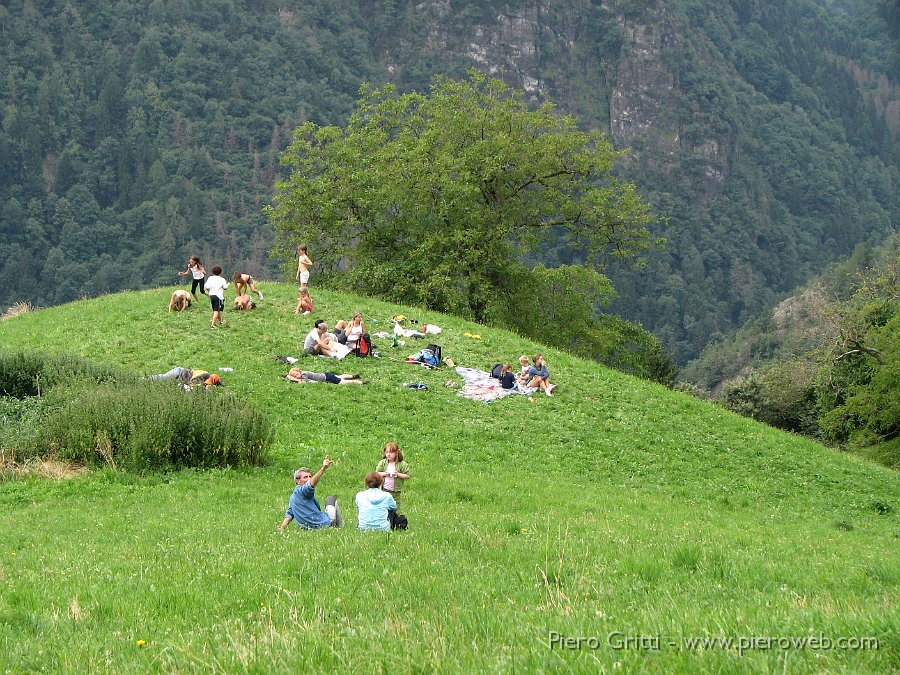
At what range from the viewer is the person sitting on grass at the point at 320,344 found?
26.3m

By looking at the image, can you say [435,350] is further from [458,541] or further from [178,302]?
[458,541]

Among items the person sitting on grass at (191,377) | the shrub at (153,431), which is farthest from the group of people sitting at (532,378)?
the shrub at (153,431)

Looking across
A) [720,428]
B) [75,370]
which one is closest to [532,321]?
[720,428]

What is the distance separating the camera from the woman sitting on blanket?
26156 millimetres

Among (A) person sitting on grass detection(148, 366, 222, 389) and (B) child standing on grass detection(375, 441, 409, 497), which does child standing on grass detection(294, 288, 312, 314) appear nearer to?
(A) person sitting on grass detection(148, 366, 222, 389)

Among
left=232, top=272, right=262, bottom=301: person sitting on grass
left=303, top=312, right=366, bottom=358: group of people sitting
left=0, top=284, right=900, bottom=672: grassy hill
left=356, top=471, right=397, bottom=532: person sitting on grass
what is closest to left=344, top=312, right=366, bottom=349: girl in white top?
left=303, top=312, right=366, bottom=358: group of people sitting

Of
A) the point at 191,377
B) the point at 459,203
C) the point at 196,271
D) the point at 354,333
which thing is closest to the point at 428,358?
the point at 354,333

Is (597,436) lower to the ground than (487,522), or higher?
lower

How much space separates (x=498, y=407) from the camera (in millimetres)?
24516

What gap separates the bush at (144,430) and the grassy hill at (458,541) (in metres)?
0.75

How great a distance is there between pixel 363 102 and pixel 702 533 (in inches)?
1655

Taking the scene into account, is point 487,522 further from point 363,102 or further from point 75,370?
point 363,102

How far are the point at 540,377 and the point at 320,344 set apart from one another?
6.67 meters

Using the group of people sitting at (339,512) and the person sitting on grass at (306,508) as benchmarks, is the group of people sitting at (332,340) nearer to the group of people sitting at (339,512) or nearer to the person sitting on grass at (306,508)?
the group of people sitting at (339,512)
